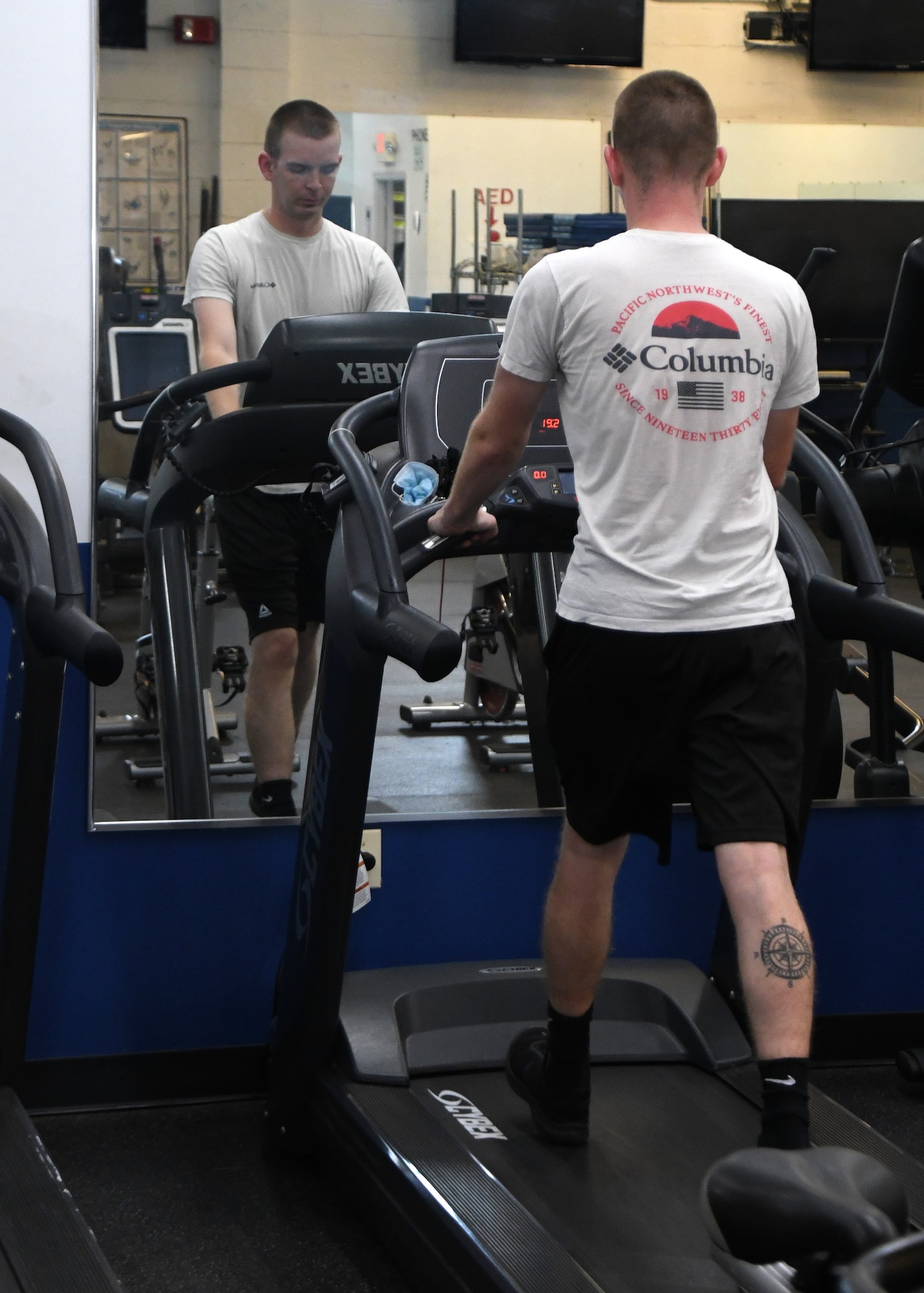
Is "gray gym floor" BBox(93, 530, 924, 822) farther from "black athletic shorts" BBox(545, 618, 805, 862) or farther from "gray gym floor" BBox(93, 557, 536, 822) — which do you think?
"black athletic shorts" BBox(545, 618, 805, 862)

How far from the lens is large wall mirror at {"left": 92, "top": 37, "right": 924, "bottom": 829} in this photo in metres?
2.52

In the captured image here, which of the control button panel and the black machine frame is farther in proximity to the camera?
the control button panel

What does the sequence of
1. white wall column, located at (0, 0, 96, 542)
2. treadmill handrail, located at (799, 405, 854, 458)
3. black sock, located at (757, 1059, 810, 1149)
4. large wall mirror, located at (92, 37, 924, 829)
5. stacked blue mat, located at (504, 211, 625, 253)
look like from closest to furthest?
black sock, located at (757, 1059, 810, 1149), white wall column, located at (0, 0, 96, 542), large wall mirror, located at (92, 37, 924, 829), treadmill handrail, located at (799, 405, 854, 458), stacked blue mat, located at (504, 211, 625, 253)

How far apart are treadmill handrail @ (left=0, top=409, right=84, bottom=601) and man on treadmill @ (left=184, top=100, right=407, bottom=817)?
57 centimetres

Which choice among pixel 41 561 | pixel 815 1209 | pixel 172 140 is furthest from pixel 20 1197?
pixel 172 140

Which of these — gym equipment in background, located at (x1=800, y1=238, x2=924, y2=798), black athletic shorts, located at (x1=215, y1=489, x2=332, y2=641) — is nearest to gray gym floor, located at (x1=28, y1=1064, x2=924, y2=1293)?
gym equipment in background, located at (x1=800, y1=238, x2=924, y2=798)

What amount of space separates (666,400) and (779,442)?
0.94 ft

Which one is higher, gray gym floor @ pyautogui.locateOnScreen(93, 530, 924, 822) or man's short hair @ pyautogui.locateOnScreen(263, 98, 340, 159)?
man's short hair @ pyautogui.locateOnScreen(263, 98, 340, 159)

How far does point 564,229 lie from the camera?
276cm

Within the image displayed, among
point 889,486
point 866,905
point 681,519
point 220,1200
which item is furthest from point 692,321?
point 220,1200

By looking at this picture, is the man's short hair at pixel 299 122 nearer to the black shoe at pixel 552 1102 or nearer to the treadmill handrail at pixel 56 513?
the treadmill handrail at pixel 56 513

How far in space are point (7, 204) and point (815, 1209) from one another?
2.11m

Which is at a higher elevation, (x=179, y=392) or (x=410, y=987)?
(x=179, y=392)

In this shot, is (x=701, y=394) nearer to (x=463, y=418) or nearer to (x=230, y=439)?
(x=463, y=418)
